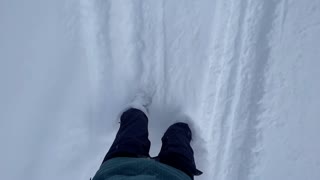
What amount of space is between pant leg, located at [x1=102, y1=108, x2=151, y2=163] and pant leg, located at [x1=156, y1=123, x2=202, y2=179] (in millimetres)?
65

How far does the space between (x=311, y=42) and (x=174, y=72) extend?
48 cm

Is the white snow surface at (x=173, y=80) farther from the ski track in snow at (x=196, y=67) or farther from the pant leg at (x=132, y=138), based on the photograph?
the pant leg at (x=132, y=138)

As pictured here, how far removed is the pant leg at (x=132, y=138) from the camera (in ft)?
3.39

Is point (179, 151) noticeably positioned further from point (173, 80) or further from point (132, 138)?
point (173, 80)

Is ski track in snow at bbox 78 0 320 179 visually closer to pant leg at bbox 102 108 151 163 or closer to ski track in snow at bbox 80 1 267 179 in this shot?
ski track in snow at bbox 80 1 267 179

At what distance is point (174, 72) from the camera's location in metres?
1.28

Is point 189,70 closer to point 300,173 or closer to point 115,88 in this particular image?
point 115,88

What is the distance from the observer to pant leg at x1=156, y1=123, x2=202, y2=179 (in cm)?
105

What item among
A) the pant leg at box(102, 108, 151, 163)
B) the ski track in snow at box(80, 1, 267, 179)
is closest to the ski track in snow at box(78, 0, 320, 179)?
the ski track in snow at box(80, 1, 267, 179)

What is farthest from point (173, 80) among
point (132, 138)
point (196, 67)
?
point (132, 138)

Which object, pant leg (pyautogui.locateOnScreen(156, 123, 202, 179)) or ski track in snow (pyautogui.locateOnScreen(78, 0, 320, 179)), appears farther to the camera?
ski track in snow (pyautogui.locateOnScreen(78, 0, 320, 179))

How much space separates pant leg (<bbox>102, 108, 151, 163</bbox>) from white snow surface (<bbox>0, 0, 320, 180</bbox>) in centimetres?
11

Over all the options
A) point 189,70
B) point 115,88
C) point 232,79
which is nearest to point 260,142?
point 232,79

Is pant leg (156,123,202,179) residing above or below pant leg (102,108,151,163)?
below
